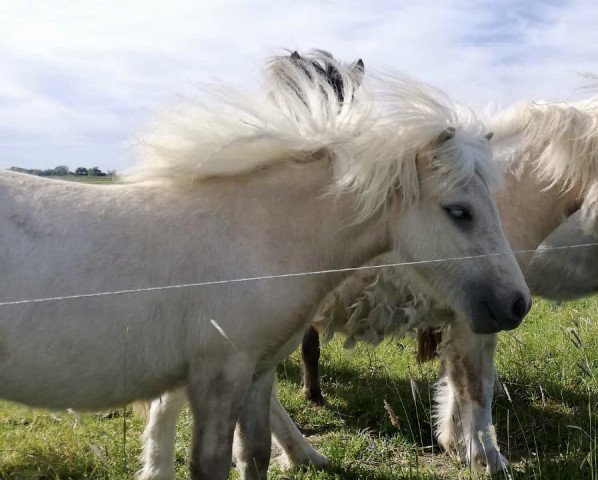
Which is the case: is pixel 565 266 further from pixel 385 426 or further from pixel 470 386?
pixel 385 426

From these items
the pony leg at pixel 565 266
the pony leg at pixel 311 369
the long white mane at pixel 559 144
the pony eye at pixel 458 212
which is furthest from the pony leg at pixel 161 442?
the long white mane at pixel 559 144

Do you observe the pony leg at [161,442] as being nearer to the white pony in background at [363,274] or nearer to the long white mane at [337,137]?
the white pony in background at [363,274]

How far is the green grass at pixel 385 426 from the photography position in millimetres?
3545

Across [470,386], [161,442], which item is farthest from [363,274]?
[161,442]

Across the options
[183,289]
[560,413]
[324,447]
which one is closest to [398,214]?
[183,289]

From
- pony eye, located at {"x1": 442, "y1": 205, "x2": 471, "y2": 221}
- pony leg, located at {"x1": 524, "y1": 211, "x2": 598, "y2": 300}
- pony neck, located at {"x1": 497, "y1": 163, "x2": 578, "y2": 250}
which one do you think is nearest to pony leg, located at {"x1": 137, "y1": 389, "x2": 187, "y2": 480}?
pony eye, located at {"x1": 442, "y1": 205, "x2": 471, "y2": 221}

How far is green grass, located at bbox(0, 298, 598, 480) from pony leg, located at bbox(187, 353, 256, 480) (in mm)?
547

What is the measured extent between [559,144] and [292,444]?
256cm

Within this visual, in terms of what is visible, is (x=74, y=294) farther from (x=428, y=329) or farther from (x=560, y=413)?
(x=560, y=413)

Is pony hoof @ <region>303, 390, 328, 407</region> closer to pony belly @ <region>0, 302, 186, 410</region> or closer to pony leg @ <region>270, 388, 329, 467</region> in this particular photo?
pony leg @ <region>270, 388, 329, 467</region>

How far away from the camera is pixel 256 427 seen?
3135 mm

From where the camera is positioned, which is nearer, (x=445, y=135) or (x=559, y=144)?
(x=445, y=135)

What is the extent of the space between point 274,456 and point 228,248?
6.92 feet

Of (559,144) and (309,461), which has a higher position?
(559,144)
